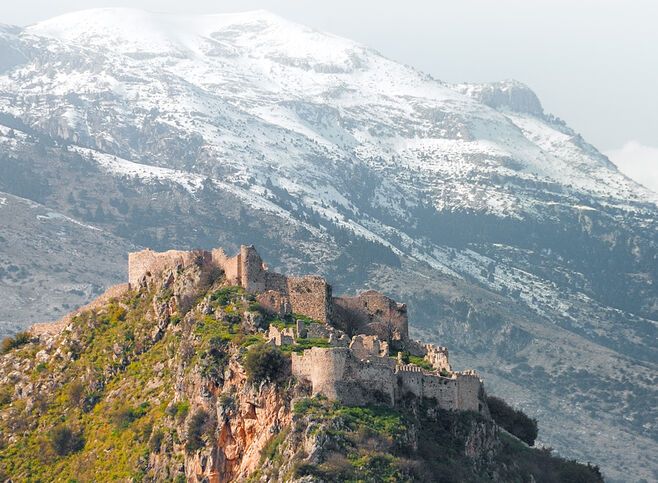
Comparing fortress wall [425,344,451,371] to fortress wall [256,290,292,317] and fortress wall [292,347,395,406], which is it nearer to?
fortress wall [256,290,292,317]

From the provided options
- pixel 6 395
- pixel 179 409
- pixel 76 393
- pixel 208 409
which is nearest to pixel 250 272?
pixel 179 409

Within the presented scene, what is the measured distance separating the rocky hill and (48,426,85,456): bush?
102 mm

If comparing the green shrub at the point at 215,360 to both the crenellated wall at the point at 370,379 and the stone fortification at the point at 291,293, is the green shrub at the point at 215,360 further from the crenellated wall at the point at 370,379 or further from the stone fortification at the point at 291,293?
the crenellated wall at the point at 370,379

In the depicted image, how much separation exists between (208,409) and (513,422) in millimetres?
39121

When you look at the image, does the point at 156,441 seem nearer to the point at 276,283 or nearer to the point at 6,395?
the point at 276,283

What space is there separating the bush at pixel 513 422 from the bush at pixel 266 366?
34.2m

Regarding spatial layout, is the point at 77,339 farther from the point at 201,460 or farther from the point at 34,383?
the point at 201,460

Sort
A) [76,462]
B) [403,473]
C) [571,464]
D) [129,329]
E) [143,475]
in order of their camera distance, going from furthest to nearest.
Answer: [571,464] < [129,329] < [76,462] < [143,475] < [403,473]

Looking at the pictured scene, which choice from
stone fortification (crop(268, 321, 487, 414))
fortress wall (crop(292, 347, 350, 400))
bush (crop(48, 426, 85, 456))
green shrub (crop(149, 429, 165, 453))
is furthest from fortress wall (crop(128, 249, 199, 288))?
fortress wall (crop(292, 347, 350, 400))

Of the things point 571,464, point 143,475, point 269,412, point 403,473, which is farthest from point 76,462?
point 571,464

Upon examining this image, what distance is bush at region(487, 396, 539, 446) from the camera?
146875mm

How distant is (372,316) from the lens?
137625 millimetres

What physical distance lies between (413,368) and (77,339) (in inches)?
1243

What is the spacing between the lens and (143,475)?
120 meters
